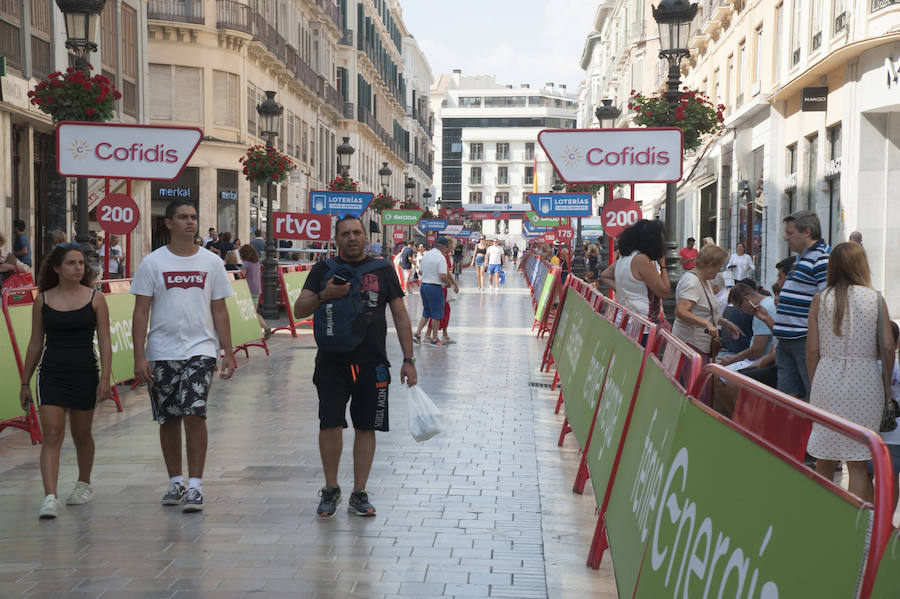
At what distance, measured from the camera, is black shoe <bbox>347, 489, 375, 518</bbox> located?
6.11 meters

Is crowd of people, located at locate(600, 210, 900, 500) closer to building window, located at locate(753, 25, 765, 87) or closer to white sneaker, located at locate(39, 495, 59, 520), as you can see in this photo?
white sneaker, located at locate(39, 495, 59, 520)

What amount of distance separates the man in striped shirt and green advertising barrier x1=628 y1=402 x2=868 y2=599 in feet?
12.7

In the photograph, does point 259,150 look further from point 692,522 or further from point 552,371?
point 692,522

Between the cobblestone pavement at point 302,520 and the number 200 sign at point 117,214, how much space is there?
3.13 meters

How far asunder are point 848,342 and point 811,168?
18510mm

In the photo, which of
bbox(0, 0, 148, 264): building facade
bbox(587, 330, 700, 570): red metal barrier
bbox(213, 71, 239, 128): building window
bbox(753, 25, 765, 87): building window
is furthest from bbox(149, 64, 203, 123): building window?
bbox(587, 330, 700, 570): red metal barrier

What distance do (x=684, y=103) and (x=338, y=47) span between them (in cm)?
4254

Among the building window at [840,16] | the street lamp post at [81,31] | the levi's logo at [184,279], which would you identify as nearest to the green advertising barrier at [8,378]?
the levi's logo at [184,279]

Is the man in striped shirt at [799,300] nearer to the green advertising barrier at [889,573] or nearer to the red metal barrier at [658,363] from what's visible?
the red metal barrier at [658,363]

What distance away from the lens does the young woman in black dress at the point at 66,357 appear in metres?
6.28

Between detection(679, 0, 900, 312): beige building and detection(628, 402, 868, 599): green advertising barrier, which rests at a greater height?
detection(679, 0, 900, 312): beige building

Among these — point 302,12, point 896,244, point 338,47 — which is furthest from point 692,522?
point 338,47

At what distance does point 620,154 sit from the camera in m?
11.8

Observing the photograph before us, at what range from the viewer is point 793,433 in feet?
8.64
